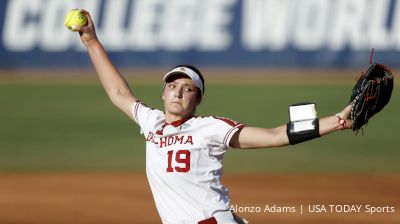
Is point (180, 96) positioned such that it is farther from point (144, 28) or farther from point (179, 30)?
point (144, 28)

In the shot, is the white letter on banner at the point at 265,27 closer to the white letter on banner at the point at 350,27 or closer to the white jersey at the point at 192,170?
the white letter on banner at the point at 350,27

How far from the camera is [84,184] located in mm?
11383

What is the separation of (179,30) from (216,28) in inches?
34.9

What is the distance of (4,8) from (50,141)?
6.51 metres

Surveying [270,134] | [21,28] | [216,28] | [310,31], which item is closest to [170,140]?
[270,134]

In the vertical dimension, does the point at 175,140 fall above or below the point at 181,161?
above

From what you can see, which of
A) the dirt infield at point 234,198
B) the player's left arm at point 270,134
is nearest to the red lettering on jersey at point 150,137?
the player's left arm at point 270,134

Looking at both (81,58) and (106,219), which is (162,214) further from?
(81,58)

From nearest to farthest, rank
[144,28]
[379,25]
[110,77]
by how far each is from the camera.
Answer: [110,77] → [379,25] → [144,28]

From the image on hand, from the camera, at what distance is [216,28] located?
1989 centimetres

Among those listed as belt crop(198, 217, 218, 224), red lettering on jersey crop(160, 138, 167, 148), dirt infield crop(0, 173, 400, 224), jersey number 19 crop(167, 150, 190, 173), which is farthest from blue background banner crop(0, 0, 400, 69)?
belt crop(198, 217, 218, 224)

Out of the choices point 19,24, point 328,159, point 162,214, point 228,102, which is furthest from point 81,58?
point 162,214

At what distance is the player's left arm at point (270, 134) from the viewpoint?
4.59m

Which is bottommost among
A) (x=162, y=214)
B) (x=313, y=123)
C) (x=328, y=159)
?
(x=328, y=159)
